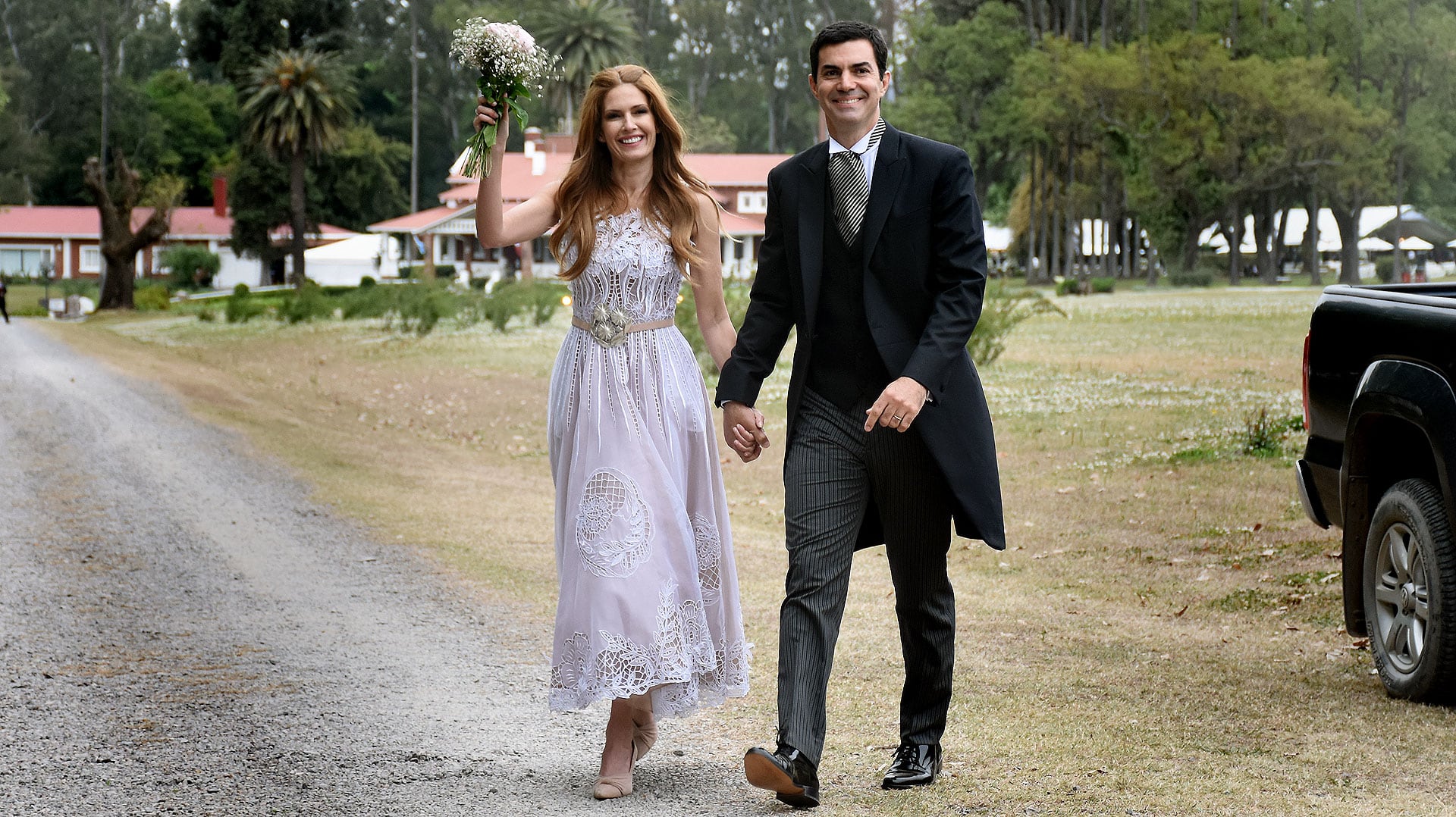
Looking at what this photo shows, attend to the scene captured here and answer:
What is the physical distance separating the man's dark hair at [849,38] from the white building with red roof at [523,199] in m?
65.9

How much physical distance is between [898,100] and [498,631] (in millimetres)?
68771

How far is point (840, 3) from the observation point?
8825cm

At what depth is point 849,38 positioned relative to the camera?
4.26m

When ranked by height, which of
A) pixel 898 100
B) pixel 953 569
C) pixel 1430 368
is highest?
pixel 898 100

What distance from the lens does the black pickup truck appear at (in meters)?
5.12

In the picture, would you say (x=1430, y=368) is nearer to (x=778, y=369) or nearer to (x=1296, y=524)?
(x=1296, y=524)

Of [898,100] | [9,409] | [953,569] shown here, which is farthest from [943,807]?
[898,100]

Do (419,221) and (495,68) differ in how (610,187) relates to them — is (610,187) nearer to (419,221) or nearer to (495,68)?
(495,68)

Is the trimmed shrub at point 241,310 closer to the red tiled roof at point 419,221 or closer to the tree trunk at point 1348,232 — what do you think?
the red tiled roof at point 419,221

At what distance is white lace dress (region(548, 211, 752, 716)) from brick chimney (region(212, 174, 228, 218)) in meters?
81.4

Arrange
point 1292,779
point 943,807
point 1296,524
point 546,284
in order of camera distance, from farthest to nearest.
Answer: point 546,284 → point 1296,524 → point 1292,779 → point 943,807

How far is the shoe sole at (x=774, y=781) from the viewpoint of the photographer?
3977 millimetres

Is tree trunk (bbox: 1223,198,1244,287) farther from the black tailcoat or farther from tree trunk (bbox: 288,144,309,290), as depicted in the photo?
the black tailcoat

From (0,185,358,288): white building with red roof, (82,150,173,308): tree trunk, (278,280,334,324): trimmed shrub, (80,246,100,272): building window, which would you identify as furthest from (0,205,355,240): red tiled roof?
(278,280,334,324): trimmed shrub
